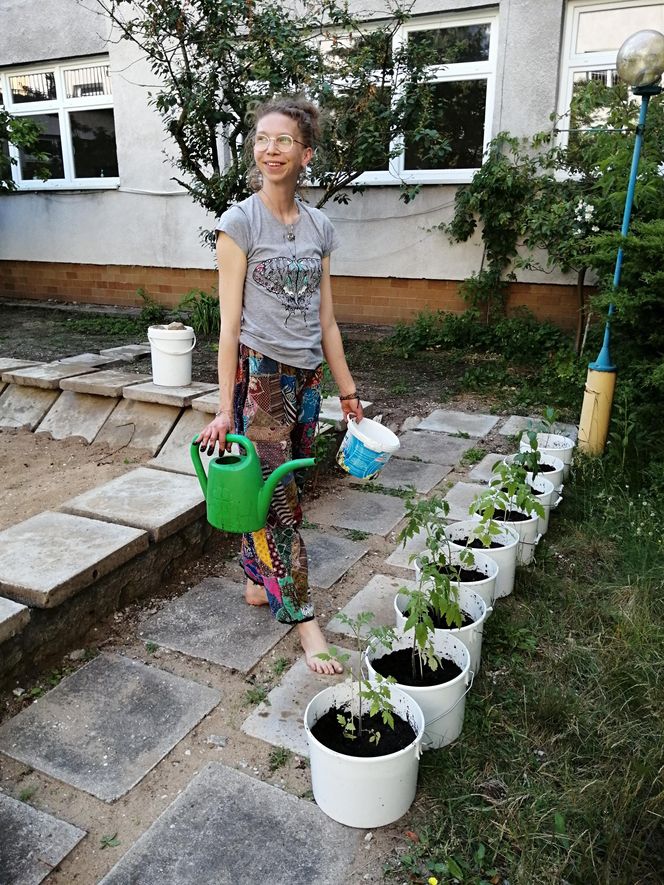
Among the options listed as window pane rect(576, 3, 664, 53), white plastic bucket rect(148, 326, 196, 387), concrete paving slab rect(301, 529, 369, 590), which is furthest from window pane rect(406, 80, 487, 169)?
concrete paving slab rect(301, 529, 369, 590)

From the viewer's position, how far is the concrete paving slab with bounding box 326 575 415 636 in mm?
2494

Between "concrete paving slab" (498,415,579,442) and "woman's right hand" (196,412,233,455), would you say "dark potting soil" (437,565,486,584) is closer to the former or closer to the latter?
"woman's right hand" (196,412,233,455)

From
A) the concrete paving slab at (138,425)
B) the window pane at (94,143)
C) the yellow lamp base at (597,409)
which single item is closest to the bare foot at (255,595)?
the concrete paving slab at (138,425)

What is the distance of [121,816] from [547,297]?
6.12 metres

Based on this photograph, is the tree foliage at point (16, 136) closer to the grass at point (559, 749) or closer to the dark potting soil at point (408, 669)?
the grass at point (559, 749)

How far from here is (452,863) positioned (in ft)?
4.92

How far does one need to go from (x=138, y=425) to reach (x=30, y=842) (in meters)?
2.74

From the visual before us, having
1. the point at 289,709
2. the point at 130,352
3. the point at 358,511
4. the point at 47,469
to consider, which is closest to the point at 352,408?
the point at 289,709

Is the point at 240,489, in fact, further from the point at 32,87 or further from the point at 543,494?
the point at 32,87

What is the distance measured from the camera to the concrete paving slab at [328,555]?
9.32 ft

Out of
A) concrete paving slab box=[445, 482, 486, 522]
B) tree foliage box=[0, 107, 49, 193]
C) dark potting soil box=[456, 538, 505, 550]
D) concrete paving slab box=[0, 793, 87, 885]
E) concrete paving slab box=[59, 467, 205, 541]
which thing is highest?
tree foliage box=[0, 107, 49, 193]

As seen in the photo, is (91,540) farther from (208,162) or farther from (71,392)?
(208,162)

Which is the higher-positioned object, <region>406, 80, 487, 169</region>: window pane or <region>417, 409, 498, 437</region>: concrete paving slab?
<region>406, 80, 487, 169</region>: window pane

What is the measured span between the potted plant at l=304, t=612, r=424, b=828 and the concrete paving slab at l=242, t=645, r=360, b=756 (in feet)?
0.62
